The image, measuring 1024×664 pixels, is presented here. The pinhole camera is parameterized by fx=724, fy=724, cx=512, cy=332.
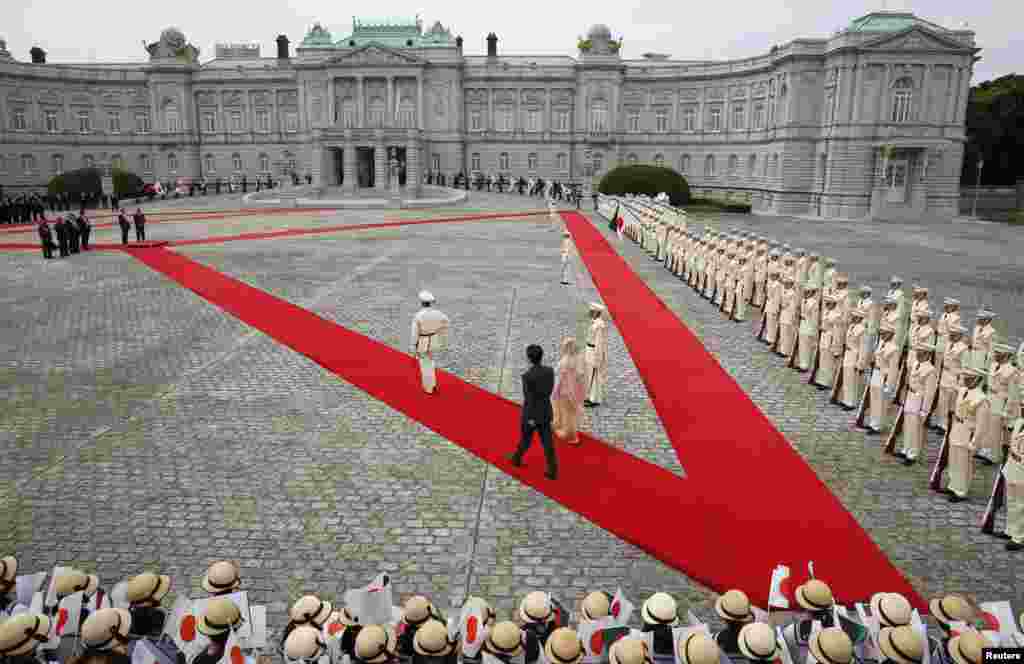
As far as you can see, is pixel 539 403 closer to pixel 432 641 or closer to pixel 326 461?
pixel 326 461

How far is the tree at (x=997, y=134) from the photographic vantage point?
6169cm

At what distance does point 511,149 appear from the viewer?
74.5 metres

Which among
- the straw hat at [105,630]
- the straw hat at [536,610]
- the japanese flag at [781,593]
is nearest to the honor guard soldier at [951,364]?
the japanese flag at [781,593]

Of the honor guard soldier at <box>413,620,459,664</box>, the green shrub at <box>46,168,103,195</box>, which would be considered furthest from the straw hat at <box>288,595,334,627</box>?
the green shrub at <box>46,168,103,195</box>

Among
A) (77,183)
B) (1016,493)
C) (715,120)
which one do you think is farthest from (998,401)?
(715,120)

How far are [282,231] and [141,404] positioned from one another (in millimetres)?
25228

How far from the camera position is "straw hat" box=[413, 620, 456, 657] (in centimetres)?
383

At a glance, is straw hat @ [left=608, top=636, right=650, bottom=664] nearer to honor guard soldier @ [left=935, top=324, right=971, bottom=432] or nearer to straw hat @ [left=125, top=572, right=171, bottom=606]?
straw hat @ [left=125, top=572, right=171, bottom=606]

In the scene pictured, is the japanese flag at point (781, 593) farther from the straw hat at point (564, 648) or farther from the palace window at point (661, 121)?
the palace window at point (661, 121)

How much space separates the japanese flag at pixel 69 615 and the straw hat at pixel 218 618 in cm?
76

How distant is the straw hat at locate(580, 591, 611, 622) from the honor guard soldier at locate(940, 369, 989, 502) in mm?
6013

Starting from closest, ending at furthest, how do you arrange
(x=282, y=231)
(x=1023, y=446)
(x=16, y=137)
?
1. (x=1023, y=446)
2. (x=282, y=231)
3. (x=16, y=137)

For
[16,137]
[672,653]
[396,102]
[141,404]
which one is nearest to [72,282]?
[141,404]

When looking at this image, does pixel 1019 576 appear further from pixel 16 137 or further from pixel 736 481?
pixel 16 137
